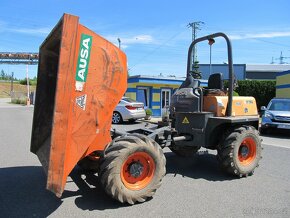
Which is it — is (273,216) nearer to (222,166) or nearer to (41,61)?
(222,166)

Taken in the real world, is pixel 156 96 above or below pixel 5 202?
above

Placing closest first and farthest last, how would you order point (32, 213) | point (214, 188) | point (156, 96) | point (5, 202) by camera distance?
1. point (32, 213)
2. point (5, 202)
3. point (214, 188)
4. point (156, 96)

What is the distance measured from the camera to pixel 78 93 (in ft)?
15.3

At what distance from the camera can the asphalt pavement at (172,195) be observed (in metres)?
4.81

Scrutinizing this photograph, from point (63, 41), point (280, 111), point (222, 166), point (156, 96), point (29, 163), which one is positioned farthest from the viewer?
point (156, 96)

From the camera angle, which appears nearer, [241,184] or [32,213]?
[32,213]

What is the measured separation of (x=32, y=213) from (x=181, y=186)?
259 centimetres

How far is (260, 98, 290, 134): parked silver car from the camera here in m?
14.5

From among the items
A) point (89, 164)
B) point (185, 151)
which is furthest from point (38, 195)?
point (185, 151)

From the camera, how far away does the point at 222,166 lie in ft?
22.1

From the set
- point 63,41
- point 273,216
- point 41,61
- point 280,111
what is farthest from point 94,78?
point 280,111

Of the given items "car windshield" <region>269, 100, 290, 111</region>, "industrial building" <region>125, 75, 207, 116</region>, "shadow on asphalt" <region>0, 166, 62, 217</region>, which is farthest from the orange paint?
"industrial building" <region>125, 75, 207, 116</region>

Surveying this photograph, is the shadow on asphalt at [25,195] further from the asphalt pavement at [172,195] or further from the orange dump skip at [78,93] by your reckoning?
the orange dump skip at [78,93]

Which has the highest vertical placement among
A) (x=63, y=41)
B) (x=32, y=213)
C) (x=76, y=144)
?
(x=63, y=41)
